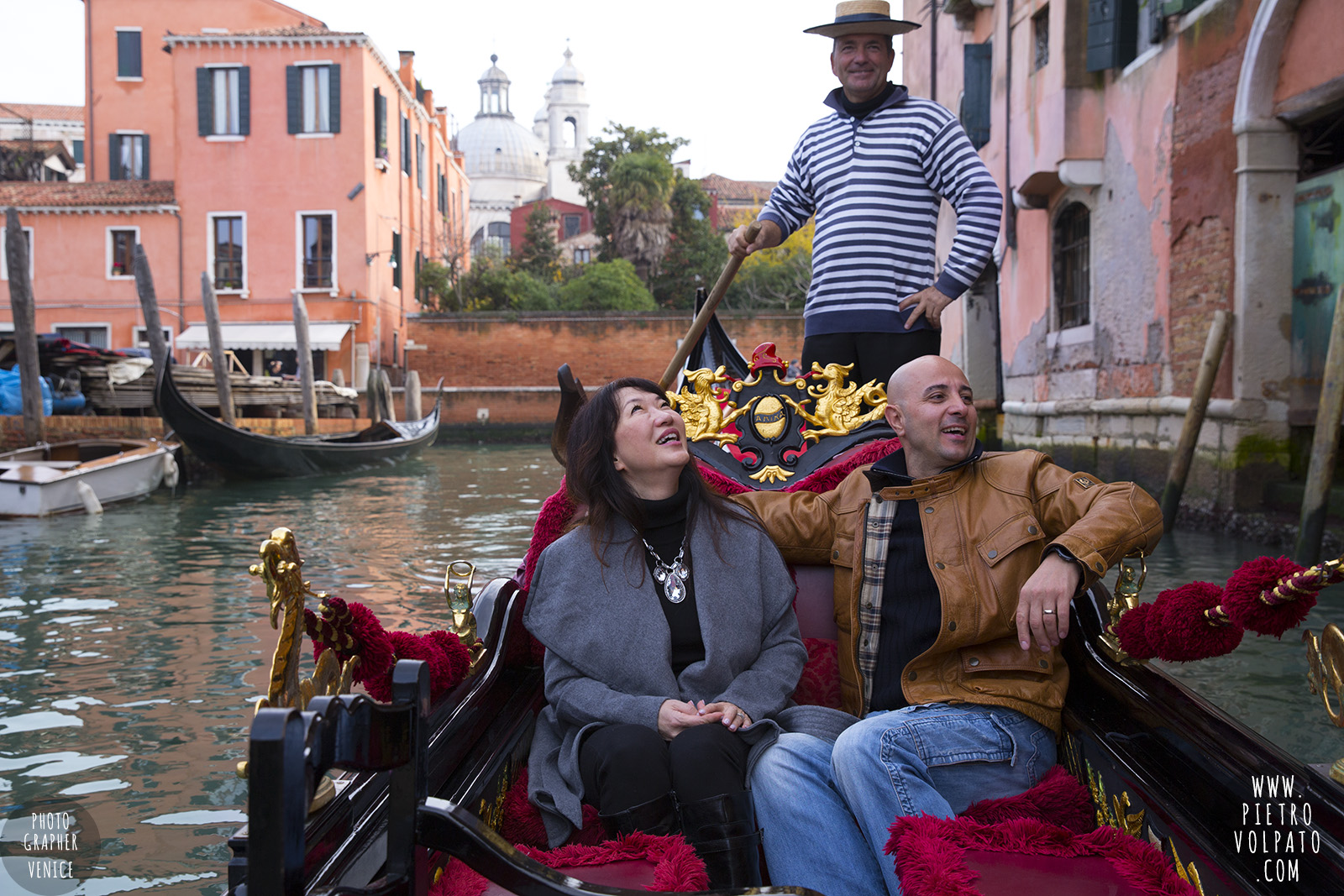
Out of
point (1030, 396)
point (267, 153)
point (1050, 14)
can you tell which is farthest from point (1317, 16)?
point (267, 153)

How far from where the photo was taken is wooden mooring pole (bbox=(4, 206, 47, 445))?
289 inches

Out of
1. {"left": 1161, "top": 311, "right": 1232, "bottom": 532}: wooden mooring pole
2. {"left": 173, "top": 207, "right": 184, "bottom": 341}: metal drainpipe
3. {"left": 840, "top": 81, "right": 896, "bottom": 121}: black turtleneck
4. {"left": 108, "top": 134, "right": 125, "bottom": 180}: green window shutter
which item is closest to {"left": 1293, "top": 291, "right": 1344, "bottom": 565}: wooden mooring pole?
{"left": 1161, "top": 311, "right": 1232, "bottom": 532}: wooden mooring pole

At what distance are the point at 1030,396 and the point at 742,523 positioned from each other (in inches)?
243

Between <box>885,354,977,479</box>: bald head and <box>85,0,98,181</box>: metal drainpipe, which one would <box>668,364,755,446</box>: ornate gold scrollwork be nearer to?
<box>885,354,977,479</box>: bald head

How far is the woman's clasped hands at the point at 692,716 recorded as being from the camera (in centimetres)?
123

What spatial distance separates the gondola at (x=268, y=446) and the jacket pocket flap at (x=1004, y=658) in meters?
7.72

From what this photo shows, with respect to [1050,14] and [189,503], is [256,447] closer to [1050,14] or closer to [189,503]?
[189,503]

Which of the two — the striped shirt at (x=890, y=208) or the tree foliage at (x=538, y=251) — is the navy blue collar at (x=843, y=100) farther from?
the tree foliage at (x=538, y=251)

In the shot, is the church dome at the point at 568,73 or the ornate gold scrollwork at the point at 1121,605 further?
the church dome at the point at 568,73

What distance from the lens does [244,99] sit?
14.7 m

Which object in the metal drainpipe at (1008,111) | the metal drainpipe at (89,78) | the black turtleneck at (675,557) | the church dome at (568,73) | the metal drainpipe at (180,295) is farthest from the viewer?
the church dome at (568,73)

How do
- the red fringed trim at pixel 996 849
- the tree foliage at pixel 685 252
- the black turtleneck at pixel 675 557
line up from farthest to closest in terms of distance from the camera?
the tree foliage at pixel 685 252 → the black turtleneck at pixel 675 557 → the red fringed trim at pixel 996 849

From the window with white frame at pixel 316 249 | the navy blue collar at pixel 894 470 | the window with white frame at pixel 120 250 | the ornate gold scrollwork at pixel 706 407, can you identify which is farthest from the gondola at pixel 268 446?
the navy blue collar at pixel 894 470

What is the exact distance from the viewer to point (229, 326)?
14.8m
